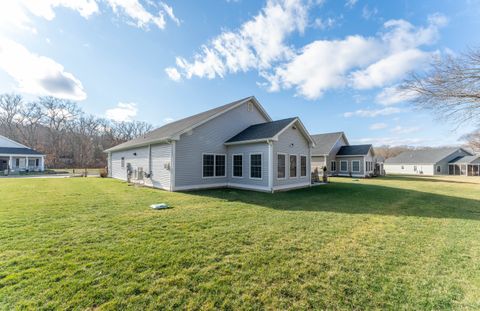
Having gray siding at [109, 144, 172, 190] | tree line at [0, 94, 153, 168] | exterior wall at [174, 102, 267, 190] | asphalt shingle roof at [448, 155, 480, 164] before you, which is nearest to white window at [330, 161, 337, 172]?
exterior wall at [174, 102, 267, 190]

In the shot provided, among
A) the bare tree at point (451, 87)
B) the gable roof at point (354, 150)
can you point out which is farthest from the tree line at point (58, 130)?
the bare tree at point (451, 87)

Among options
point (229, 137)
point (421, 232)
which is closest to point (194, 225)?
point (421, 232)

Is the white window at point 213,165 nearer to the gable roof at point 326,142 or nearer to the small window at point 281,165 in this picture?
the small window at point 281,165

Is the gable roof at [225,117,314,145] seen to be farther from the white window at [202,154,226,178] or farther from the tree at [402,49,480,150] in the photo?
the tree at [402,49,480,150]

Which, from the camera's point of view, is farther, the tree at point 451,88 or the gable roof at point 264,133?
the gable roof at point 264,133

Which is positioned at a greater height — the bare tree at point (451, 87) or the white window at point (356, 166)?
the bare tree at point (451, 87)

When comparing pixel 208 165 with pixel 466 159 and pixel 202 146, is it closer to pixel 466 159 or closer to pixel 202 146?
pixel 202 146

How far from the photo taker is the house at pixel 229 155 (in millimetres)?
11008

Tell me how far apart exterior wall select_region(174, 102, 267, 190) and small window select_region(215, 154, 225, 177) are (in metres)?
0.25

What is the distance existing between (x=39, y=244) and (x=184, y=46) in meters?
12.8

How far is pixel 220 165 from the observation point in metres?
12.7

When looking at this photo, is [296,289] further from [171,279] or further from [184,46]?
[184,46]

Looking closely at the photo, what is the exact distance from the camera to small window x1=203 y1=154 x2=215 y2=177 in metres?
12.0

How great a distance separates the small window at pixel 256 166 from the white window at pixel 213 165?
2096 mm
